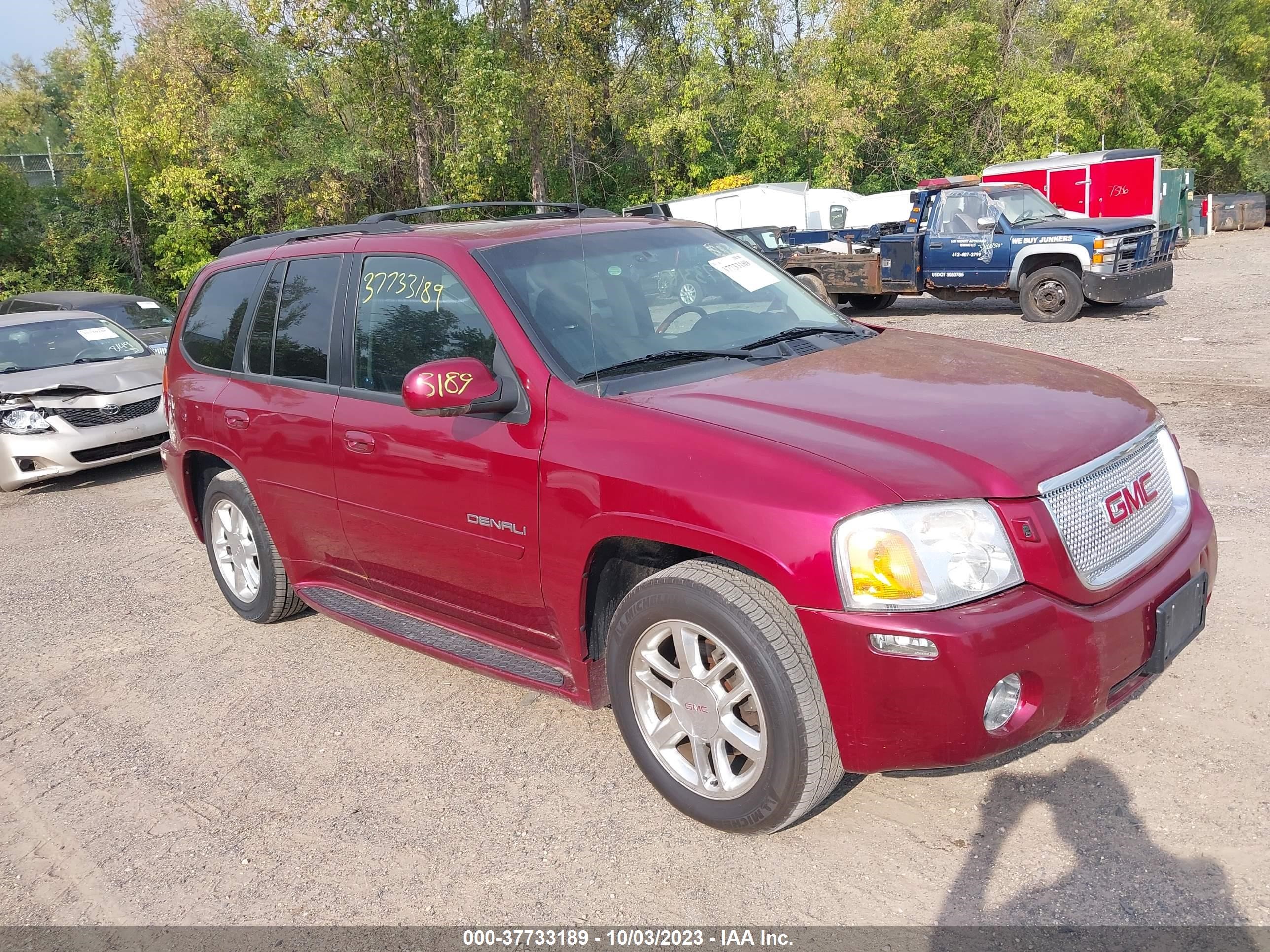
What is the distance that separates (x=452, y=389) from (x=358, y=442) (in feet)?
3.02

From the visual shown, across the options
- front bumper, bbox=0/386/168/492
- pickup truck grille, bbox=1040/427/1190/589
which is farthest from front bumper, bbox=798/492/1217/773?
front bumper, bbox=0/386/168/492

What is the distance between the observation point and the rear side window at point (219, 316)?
16.5 ft

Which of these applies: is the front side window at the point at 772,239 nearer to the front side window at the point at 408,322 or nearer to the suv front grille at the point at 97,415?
the suv front grille at the point at 97,415

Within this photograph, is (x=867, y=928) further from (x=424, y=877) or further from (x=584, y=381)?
(x=584, y=381)

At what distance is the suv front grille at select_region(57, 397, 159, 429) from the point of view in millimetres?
9289

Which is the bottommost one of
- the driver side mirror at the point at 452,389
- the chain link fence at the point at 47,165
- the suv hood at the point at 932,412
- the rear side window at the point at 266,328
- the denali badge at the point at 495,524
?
the denali badge at the point at 495,524

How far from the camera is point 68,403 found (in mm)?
9305

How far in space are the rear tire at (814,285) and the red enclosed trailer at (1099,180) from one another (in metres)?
11.2

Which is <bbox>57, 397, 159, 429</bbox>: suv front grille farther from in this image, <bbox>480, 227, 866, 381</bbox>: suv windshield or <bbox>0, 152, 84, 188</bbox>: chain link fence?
<bbox>0, 152, 84, 188</bbox>: chain link fence

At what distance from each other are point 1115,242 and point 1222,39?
3017 centimetres

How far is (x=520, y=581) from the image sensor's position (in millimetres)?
3637

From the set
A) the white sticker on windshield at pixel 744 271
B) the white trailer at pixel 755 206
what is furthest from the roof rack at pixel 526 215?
the white trailer at pixel 755 206

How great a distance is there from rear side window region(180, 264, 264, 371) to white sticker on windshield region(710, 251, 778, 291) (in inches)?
87.8

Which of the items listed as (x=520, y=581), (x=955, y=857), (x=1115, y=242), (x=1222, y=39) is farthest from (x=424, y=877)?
(x=1222, y=39)
